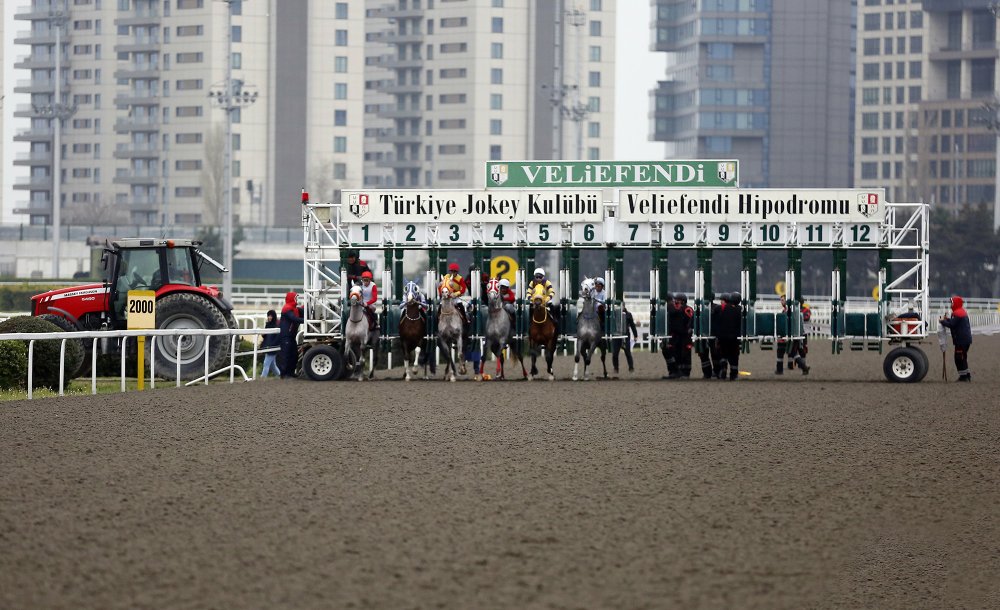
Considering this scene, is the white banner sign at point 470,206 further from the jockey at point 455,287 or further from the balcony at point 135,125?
the balcony at point 135,125

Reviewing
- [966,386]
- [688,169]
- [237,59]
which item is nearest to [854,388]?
[966,386]

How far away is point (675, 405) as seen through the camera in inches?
779

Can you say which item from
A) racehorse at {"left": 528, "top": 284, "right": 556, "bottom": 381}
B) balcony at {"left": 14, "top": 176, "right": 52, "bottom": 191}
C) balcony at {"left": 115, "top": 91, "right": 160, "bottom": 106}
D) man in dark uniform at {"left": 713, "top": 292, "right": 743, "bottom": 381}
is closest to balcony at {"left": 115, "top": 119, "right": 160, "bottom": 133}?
balcony at {"left": 115, "top": 91, "right": 160, "bottom": 106}

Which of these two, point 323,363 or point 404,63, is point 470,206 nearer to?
point 323,363

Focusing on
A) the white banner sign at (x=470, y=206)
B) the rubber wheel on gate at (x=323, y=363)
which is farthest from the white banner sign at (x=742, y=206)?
the rubber wheel on gate at (x=323, y=363)

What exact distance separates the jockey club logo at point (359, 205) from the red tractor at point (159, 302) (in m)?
2.79

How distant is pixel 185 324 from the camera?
23.4 m

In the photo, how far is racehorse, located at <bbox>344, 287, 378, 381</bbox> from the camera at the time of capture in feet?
78.6

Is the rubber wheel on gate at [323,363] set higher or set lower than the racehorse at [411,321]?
lower

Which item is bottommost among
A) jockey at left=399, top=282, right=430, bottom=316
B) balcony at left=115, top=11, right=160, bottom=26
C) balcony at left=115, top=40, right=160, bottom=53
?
jockey at left=399, top=282, right=430, bottom=316

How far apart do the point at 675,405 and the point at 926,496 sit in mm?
8537

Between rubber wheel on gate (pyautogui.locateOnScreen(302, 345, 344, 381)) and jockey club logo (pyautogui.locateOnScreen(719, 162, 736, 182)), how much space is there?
6.92m

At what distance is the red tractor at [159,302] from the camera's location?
23.3m

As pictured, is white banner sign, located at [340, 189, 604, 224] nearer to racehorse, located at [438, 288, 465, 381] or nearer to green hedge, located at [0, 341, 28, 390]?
racehorse, located at [438, 288, 465, 381]
